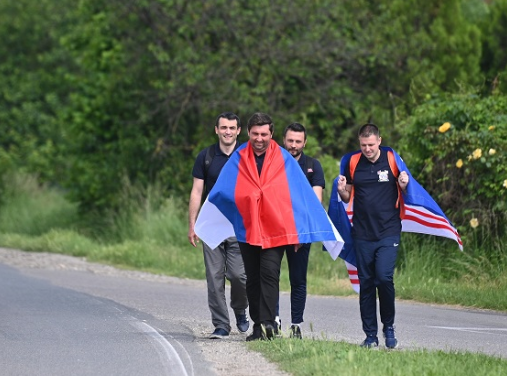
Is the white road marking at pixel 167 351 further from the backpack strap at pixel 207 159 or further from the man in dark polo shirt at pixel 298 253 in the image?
the backpack strap at pixel 207 159

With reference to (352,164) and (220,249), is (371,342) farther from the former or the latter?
(220,249)

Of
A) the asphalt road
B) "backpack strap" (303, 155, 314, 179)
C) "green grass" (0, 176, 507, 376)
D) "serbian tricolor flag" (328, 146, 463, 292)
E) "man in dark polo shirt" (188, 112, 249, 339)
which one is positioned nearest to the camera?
"green grass" (0, 176, 507, 376)

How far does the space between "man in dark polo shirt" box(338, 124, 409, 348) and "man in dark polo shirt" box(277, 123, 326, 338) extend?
49 cm

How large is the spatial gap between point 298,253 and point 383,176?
1061 mm

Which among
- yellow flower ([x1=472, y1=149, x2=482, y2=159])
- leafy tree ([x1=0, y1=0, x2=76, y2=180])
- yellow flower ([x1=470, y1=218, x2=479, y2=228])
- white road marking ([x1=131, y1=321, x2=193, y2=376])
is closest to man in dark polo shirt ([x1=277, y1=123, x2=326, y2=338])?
white road marking ([x1=131, y1=321, x2=193, y2=376])

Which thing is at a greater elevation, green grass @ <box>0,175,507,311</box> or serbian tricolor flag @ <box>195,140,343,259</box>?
serbian tricolor flag @ <box>195,140,343,259</box>

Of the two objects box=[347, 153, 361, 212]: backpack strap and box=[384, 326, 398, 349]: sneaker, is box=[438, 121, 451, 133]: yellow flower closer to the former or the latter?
box=[347, 153, 361, 212]: backpack strap

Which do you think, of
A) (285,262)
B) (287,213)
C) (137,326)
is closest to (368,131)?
(287,213)

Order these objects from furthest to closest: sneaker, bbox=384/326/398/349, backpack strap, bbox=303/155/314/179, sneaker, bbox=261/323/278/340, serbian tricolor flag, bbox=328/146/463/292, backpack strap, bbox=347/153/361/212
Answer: backpack strap, bbox=303/155/314/179
serbian tricolor flag, bbox=328/146/463/292
backpack strap, bbox=347/153/361/212
sneaker, bbox=261/323/278/340
sneaker, bbox=384/326/398/349

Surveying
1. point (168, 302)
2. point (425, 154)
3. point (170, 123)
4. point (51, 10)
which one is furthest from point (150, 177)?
point (51, 10)

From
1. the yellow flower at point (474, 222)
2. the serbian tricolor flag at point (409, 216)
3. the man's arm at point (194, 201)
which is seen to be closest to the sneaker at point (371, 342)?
the serbian tricolor flag at point (409, 216)

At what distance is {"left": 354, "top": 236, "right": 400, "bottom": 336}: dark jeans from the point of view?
31.0 ft

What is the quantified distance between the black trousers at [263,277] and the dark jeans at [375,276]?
0.68m

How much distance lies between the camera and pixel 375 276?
954 cm
